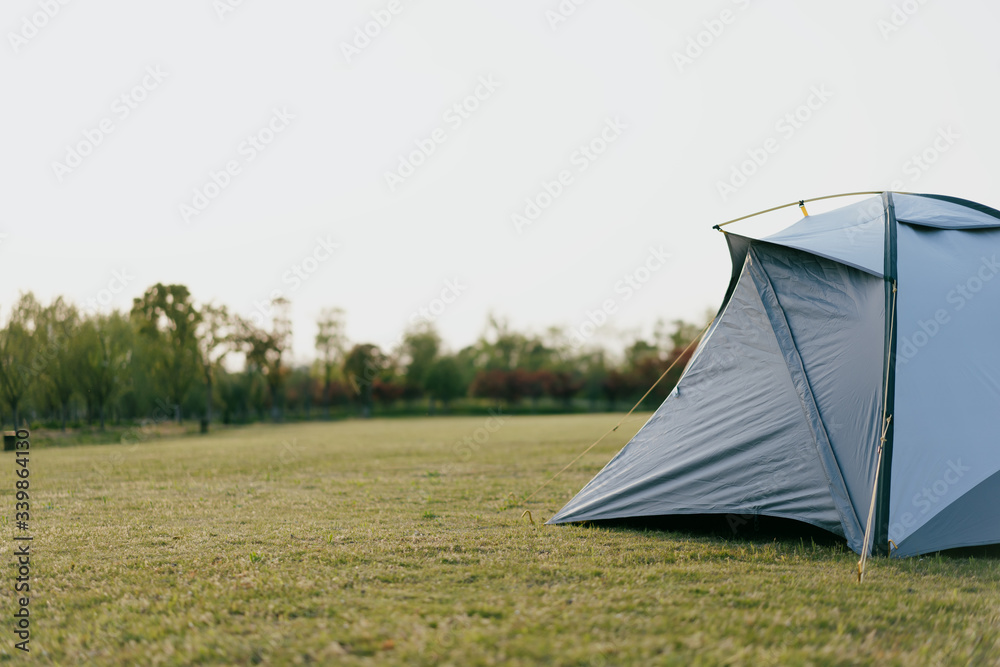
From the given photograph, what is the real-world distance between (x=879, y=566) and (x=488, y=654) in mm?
3492

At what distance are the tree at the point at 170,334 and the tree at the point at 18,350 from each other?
24.5ft

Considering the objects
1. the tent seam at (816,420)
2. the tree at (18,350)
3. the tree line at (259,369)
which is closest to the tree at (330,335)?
the tree line at (259,369)

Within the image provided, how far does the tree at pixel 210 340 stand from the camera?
129 feet

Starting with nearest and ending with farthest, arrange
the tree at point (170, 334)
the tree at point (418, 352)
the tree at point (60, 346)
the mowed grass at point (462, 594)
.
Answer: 1. the mowed grass at point (462, 594)
2. the tree at point (60, 346)
3. the tree at point (170, 334)
4. the tree at point (418, 352)

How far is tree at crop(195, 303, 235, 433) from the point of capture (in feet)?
129

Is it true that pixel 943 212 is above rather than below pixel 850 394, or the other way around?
above

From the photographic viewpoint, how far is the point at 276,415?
54188 mm

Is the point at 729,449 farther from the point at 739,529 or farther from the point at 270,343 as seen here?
the point at 270,343

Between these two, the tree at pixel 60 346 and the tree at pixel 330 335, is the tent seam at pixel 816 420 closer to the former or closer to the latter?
the tree at pixel 60 346

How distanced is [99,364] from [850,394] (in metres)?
31.0

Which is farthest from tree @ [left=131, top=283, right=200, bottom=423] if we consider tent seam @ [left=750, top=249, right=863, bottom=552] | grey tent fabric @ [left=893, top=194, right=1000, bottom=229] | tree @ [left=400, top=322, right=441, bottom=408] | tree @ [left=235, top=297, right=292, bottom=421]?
tree @ [left=400, top=322, right=441, bottom=408]

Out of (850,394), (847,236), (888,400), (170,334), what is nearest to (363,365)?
(170,334)

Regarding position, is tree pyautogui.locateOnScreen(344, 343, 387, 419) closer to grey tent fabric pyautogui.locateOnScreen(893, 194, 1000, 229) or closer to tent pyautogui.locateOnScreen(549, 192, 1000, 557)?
tent pyautogui.locateOnScreen(549, 192, 1000, 557)

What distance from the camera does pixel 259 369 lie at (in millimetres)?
52562
